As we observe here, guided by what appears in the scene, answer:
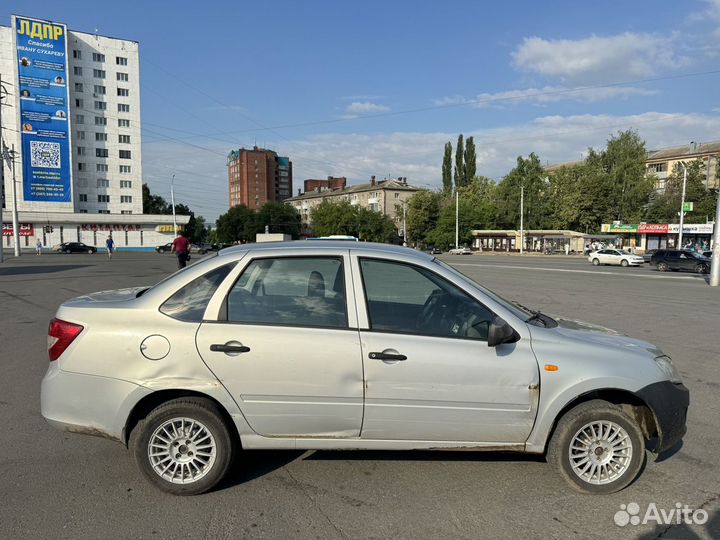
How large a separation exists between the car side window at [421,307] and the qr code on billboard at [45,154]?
8319cm

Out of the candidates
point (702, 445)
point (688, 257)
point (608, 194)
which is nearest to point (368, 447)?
point (702, 445)

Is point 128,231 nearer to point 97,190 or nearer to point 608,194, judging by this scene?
point 97,190

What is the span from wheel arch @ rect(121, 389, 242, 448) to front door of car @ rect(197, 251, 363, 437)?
0.53 ft

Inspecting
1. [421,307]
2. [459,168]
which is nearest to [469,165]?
[459,168]

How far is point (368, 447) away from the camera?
330 cm

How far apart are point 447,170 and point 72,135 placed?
68233 mm

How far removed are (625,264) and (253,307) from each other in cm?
4048

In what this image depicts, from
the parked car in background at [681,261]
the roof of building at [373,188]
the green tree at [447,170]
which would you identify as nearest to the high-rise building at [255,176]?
the roof of building at [373,188]

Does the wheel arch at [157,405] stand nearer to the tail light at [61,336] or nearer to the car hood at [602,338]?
the tail light at [61,336]

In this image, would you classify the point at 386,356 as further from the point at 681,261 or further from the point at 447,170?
the point at 447,170

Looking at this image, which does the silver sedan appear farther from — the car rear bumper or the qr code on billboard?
the qr code on billboard

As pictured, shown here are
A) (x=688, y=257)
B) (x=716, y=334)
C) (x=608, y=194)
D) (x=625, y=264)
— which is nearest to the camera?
(x=716, y=334)

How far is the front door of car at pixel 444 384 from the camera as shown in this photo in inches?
124

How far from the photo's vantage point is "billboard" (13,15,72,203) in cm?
7019
